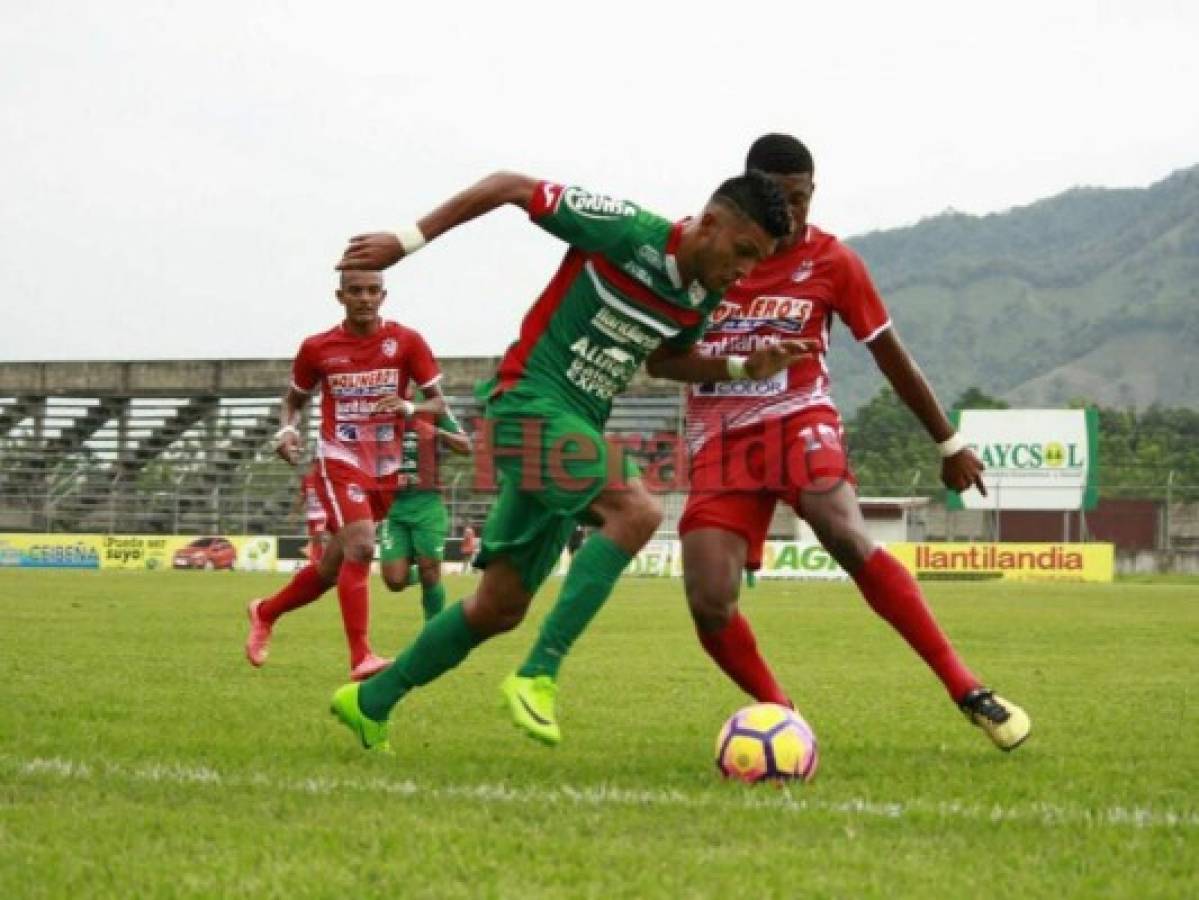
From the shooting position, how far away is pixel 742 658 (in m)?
6.78

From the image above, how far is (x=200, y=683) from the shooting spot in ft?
32.4

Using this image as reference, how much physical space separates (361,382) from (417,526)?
5.57ft

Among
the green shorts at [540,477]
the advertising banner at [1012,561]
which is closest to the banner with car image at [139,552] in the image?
the advertising banner at [1012,561]

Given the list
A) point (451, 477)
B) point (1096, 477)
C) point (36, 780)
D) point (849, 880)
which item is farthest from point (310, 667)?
point (1096, 477)

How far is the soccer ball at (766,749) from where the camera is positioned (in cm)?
572

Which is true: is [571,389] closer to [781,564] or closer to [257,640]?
[257,640]

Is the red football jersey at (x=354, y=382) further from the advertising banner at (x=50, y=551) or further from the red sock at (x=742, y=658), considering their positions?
the advertising banner at (x=50, y=551)

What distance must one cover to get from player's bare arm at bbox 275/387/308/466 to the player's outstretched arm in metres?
4.73

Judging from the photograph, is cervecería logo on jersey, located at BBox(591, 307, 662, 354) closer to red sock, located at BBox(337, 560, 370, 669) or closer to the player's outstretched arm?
the player's outstretched arm

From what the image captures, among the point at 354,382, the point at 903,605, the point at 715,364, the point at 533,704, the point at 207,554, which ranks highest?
the point at 354,382

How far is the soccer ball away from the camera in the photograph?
572 cm

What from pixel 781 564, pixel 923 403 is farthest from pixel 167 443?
pixel 923 403

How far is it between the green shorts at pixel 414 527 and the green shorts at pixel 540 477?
6.27 meters

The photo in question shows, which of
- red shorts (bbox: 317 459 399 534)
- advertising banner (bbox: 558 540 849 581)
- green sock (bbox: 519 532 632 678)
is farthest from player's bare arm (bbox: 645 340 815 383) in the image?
advertising banner (bbox: 558 540 849 581)
